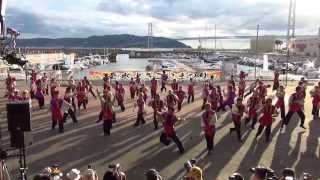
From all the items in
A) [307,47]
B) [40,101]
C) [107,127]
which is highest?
[307,47]

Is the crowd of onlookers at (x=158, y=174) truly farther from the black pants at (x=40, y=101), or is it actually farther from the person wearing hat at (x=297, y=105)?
the black pants at (x=40, y=101)

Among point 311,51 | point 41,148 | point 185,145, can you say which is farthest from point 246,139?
point 311,51

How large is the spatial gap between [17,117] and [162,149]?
5.45 metres

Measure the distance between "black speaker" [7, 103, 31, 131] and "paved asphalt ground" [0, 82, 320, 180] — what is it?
2.58 metres

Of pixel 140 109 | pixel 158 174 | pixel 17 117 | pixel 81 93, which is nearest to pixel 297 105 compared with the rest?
pixel 140 109

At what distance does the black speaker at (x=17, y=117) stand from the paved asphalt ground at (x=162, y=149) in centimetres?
258

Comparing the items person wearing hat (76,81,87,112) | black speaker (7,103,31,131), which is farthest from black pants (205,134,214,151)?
person wearing hat (76,81,87,112)

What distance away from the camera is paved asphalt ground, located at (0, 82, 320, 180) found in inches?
496

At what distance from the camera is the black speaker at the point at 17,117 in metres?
9.77

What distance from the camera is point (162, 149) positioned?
14.3 m

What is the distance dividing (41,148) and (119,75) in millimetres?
23299

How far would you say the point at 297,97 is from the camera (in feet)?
54.9

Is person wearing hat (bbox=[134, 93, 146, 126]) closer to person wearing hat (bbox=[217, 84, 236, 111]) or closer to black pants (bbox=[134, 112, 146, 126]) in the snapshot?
black pants (bbox=[134, 112, 146, 126])

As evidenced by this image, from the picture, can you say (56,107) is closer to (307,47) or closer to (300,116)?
(300,116)
